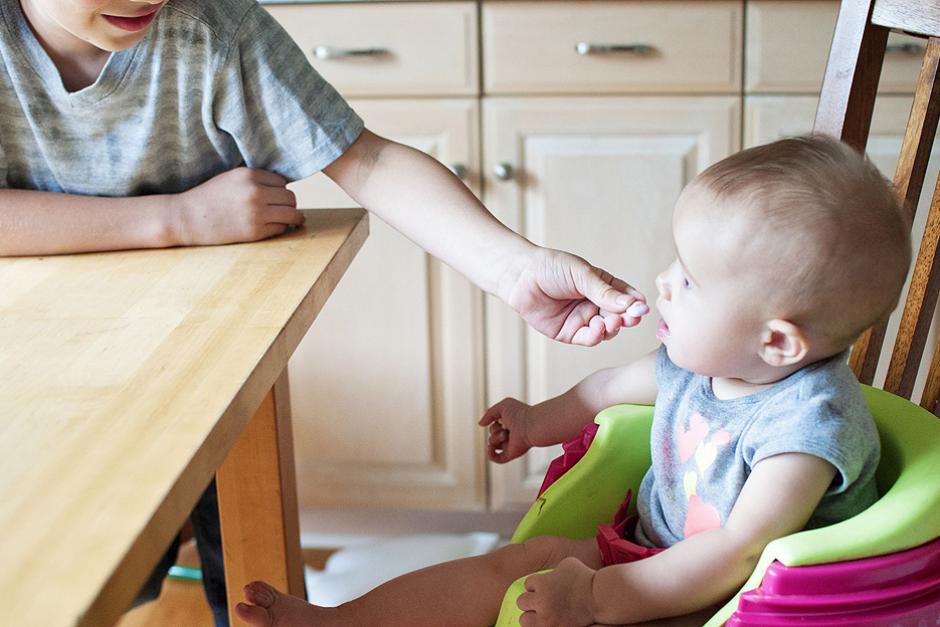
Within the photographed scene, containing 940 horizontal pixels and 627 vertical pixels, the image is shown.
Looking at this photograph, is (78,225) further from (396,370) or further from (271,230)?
(396,370)

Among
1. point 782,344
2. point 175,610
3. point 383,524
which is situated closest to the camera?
point 782,344

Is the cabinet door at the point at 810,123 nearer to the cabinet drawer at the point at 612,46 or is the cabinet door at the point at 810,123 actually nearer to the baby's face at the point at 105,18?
the cabinet drawer at the point at 612,46

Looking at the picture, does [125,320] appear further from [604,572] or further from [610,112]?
[610,112]

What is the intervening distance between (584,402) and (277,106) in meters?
0.39

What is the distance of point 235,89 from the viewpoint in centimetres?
96

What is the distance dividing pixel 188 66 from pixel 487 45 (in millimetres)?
837

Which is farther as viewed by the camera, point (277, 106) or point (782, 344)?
point (277, 106)

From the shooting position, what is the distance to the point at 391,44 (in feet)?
5.64

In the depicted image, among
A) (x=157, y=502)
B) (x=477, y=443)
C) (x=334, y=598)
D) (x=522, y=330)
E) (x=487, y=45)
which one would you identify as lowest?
(x=334, y=598)

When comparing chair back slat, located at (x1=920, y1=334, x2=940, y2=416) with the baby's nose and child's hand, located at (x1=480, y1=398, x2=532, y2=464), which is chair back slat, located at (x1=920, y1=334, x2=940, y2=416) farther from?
child's hand, located at (x1=480, y1=398, x2=532, y2=464)

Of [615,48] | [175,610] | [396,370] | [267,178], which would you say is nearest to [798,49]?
[615,48]

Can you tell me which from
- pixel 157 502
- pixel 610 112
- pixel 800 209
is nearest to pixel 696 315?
pixel 800 209

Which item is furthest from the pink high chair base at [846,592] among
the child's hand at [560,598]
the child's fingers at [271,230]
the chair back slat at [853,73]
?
the child's fingers at [271,230]

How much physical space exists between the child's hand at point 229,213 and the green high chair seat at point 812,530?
0.33 m
